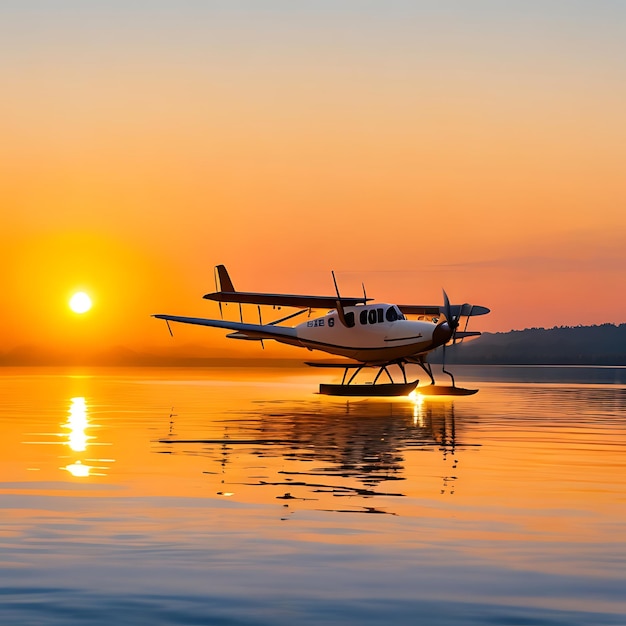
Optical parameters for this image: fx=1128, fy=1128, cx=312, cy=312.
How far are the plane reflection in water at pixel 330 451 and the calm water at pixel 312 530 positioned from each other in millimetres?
68

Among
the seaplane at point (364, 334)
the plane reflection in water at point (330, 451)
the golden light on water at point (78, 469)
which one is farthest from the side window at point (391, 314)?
the golden light on water at point (78, 469)

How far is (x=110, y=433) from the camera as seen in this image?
2547 cm

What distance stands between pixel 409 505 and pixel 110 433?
1385 cm

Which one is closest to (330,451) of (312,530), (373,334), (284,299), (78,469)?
(78,469)

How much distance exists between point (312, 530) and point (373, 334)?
110ft

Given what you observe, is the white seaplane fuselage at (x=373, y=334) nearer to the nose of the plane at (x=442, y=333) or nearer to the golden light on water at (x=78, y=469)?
the nose of the plane at (x=442, y=333)

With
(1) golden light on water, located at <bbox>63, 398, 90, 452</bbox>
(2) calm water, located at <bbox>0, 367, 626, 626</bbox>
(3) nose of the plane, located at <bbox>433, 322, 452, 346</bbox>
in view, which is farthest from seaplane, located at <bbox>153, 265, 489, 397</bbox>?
(2) calm water, located at <bbox>0, 367, 626, 626</bbox>

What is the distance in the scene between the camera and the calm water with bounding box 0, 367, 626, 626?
7.94 meters

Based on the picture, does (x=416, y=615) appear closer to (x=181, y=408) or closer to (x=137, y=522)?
(x=137, y=522)

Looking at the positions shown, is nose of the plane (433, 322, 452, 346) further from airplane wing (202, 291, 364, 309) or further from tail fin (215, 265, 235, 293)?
tail fin (215, 265, 235, 293)

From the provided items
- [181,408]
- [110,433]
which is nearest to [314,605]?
[110,433]

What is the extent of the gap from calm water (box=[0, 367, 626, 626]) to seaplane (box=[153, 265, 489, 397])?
18974 mm

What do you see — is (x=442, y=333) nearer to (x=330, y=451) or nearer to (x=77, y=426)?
(x=77, y=426)

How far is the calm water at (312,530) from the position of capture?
7.94 metres
